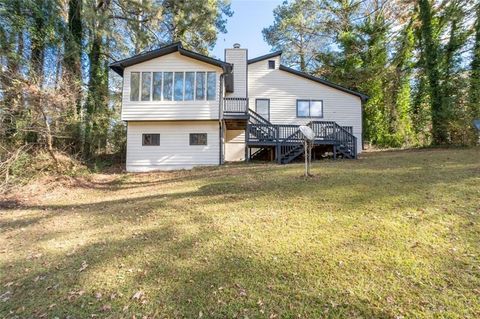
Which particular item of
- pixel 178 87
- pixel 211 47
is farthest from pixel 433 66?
pixel 178 87

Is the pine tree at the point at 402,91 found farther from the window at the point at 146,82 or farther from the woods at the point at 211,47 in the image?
the window at the point at 146,82

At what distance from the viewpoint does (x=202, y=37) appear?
2058 centimetres

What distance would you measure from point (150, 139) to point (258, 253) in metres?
11.8

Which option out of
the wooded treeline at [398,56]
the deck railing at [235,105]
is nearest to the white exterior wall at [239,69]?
the deck railing at [235,105]

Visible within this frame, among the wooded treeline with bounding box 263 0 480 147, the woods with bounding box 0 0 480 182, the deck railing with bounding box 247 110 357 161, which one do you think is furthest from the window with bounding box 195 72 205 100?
the wooded treeline with bounding box 263 0 480 147

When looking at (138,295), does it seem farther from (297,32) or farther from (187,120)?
(297,32)

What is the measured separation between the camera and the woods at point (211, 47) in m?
12.1

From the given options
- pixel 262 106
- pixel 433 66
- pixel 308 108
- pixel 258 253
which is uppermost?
pixel 433 66

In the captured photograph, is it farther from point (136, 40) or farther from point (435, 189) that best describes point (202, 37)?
point (435, 189)

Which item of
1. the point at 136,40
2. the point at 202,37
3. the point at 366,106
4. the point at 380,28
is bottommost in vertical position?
the point at 366,106

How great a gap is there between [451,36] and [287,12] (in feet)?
48.6

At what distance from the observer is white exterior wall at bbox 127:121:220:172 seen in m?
15.0

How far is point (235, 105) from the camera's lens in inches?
608

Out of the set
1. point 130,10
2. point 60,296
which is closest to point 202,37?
point 130,10
